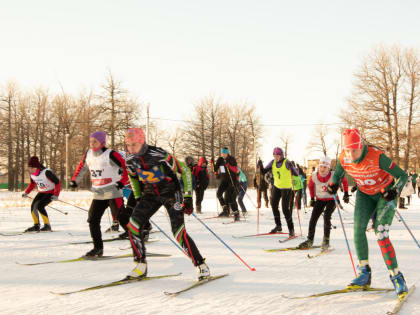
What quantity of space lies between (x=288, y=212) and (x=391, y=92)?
32762mm

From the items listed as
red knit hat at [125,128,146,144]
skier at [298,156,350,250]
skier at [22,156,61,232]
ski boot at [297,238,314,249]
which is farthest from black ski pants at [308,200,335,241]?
skier at [22,156,61,232]

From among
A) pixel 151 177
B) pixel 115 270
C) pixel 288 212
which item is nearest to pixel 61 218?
pixel 288 212

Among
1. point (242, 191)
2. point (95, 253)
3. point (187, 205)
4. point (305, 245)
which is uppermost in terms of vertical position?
point (187, 205)

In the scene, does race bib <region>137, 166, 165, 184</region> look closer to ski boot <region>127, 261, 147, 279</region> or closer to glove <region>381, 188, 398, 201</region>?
ski boot <region>127, 261, 147, 279</region>

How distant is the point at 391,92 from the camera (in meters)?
38.1

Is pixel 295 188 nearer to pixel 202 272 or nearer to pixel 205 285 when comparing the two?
pixel 202 272

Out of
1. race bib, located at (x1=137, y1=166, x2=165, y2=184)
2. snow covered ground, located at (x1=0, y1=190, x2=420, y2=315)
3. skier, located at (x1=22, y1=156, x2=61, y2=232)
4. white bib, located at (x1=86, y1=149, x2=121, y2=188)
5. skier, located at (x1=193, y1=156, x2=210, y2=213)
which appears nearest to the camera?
snow covered ground, located at (x1=0, y1=190, x2=420, y2=315)

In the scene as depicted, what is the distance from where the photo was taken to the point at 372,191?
452 cm

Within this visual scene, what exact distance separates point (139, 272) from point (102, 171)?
86.4 inches

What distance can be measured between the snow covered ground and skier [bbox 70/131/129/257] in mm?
529

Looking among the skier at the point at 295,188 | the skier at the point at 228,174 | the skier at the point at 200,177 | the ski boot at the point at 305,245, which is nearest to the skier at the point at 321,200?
the ski boot at the point at 305,245

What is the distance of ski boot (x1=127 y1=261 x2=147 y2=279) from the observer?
4.96 m

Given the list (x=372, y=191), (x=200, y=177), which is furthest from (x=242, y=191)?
(x=372, y=191)

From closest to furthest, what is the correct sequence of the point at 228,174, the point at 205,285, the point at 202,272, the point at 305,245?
the point at 205,285
the point at 202,272
the point at 305,245
the point at 228,174
